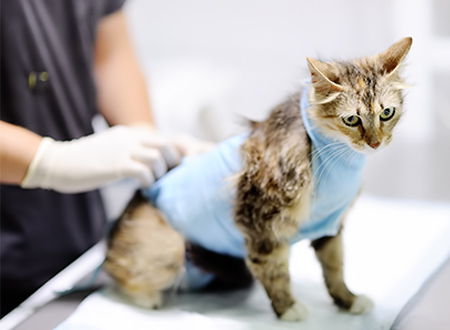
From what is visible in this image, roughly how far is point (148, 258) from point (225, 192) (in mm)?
207

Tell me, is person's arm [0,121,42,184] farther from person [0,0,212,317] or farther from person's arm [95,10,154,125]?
person's arm [95,10,154,125]

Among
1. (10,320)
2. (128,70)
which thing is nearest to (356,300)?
(10,320)

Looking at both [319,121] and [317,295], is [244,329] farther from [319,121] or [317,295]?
[319,121]

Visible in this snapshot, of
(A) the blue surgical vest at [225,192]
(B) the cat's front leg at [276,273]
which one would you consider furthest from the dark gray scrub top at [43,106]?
(B) the cat's front leg at [276,273]

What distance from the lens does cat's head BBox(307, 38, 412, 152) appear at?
0.67 m

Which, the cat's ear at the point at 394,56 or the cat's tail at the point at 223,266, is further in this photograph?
the cat's tail at the point at 223,266

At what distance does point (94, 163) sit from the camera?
3.22ft

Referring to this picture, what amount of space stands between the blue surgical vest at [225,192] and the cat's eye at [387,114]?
0.07m

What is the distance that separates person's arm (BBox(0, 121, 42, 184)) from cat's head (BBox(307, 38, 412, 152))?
1.74 feet

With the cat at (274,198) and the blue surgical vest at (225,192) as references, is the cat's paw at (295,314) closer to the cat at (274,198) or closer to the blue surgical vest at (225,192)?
the cat at (274,198)

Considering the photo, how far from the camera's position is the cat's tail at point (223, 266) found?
3.15ft

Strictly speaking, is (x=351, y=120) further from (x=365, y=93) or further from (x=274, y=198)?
(x=274, y=198)

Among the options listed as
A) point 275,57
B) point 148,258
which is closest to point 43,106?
point 148,258

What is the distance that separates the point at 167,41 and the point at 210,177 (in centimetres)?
130
